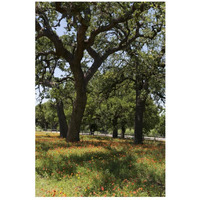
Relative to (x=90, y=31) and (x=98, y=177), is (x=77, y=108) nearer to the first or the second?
(x=90, y=31)

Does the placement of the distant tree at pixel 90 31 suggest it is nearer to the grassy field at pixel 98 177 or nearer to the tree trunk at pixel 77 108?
the tree trunk at pixel 77 108

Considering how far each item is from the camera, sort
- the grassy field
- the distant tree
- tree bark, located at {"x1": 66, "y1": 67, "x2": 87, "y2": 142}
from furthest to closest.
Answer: tree bark, located at {"x1": 66, "y1": 67, "x2": 87, "y2": 142} → the distant tree → the grassy field

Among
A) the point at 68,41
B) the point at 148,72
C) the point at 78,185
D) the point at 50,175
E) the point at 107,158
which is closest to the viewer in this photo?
the point at 78,185

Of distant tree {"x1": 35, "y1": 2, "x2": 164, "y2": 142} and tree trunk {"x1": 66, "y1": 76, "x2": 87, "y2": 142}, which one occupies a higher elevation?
distant tree {"x1": 35, "y1": 2, "x2": 164, "y2": 142}

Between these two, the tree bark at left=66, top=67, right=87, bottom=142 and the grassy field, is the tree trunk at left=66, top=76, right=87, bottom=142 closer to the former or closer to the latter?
the tree bark at left=66, top=67, right=87, bottom=142

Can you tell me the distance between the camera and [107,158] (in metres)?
8.59

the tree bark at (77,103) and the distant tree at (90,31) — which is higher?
the distant tree at (90,31)

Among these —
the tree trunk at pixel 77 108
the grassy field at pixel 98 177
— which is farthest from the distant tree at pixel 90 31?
the grassy field at pixel 98 177

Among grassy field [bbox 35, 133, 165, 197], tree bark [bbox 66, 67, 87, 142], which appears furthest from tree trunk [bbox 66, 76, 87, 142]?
grassy field [bbox 35, 133, 165, 197]
